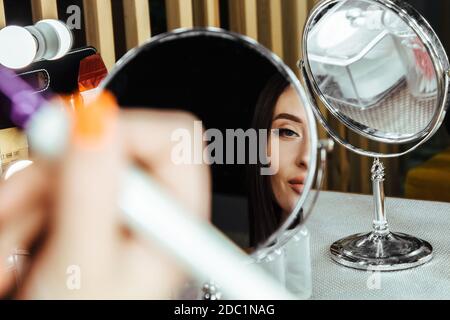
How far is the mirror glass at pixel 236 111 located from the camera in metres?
0.61

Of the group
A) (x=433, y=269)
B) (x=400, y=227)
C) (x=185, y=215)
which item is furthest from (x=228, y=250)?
(x=400, y=227)

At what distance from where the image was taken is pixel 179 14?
1402 millimetres

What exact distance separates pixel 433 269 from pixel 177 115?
1.29 ft

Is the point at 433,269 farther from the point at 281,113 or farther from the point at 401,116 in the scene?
the point at 281,113

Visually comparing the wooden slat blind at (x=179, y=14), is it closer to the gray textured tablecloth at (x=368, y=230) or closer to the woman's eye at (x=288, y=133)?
the gray textured tablecloth at (x=368, y=230)

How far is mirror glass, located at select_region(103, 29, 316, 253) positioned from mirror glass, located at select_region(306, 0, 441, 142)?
0.24 m

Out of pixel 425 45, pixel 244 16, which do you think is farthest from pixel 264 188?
pixel 244 16

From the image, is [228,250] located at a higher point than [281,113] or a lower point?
lower

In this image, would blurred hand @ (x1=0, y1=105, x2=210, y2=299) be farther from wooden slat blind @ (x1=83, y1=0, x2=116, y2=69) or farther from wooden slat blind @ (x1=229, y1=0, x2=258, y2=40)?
wooden slat blind @ (x1=229, y1=0, x2=258, y2=40)

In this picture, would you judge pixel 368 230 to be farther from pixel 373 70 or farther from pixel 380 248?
pixel 373 70

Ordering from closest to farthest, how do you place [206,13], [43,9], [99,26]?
[43,9] < [99,26] < [206,13]

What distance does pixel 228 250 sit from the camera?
2.08 ft

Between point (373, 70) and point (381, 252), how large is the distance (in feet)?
0.72
